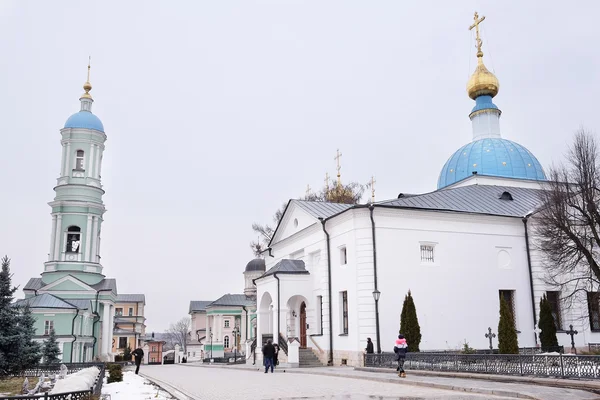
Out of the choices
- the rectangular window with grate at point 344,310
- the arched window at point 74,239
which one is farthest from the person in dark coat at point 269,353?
the arched window at point 74,239

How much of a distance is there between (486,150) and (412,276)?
14079 millimetres

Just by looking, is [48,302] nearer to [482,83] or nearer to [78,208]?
[78,208]

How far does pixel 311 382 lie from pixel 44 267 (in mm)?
32015

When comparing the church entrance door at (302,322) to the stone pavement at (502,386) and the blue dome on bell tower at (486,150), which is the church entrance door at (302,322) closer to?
the stone pavement at (502,386)

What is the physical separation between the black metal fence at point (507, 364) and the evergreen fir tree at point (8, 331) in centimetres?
1219

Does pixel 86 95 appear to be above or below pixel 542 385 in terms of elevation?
above

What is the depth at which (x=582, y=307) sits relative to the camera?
26.5 meters

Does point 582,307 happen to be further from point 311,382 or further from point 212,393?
point 212,393

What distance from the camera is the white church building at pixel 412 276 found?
23828 mm

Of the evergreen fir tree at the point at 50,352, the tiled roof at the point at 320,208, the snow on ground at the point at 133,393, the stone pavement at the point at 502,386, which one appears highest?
the tiled roof at the point at 320,208

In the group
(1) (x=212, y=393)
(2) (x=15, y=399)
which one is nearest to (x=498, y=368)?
(1) (x=212, y=393)

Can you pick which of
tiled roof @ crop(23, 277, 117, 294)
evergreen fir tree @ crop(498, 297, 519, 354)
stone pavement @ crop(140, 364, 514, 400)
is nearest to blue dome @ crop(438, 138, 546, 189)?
evergreen fir tree @ crop(498, 297, 519, 354)

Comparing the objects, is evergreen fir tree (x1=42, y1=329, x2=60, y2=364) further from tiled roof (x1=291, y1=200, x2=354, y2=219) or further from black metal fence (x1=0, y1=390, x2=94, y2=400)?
black metal fence (x1=0, y1=390, x2=94, y2=400)

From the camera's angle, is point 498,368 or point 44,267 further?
point 44,267
